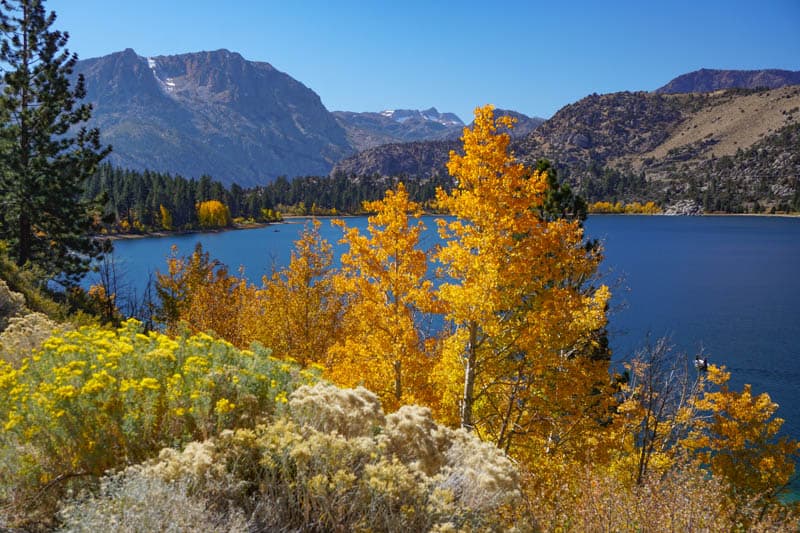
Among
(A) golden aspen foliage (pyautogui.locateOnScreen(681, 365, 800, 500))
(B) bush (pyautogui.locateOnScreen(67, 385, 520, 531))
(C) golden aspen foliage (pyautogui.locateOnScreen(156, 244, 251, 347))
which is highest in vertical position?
(B) bush (pyautogui.locateOnScreen(67, 385, 520, 531))

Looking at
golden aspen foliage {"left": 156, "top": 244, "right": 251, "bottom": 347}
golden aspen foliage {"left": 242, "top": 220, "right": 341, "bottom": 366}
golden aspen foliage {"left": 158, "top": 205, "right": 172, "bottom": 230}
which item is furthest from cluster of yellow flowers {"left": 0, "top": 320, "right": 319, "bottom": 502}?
golden aspen foliage {"left": 158, "top": 205, "right": 172, "bottom": 230}

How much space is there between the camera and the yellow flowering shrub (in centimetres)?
469

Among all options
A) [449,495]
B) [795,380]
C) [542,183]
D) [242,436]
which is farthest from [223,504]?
[795,380]

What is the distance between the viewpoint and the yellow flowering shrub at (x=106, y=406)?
4688 mm

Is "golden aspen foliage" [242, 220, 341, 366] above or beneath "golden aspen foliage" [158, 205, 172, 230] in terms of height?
beneath

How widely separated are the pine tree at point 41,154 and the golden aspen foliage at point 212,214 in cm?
11340

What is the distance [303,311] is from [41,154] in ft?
45.2

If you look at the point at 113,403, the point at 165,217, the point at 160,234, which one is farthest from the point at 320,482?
the point at 165,217

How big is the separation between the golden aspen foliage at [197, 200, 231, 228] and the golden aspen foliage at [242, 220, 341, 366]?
118780 millimetres

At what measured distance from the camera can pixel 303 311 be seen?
2191cm

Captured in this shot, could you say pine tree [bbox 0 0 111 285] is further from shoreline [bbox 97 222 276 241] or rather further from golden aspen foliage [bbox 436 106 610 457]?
shoreline [bbox 97 222 276 241]

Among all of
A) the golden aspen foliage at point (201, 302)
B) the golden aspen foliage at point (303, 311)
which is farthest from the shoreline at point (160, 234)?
the golden aspen foliage at point (303, 311)

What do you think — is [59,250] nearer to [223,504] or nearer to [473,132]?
[473,132]

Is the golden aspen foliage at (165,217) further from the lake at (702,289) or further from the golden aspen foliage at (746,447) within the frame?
the golden aspen foliage at (746,447)
